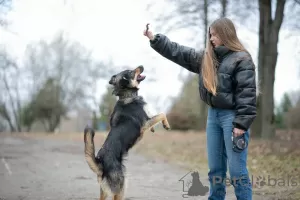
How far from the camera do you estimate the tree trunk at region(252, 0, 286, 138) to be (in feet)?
47.9

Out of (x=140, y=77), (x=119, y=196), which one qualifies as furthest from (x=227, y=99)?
(x=119, y=196)

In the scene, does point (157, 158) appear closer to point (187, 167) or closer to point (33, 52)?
point (187, 167)

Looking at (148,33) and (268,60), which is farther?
(268,60)

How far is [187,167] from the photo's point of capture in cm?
1107

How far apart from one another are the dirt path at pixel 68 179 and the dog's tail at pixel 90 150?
0.55 m

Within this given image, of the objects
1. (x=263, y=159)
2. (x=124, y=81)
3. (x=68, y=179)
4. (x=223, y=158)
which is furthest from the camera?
(x=263, y=159)

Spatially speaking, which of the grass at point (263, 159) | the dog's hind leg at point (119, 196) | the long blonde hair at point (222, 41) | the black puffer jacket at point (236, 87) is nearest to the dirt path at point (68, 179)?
the dog's hind leg at point (119, 196)

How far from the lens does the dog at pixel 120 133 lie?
502 cm

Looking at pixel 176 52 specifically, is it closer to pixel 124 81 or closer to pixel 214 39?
pixel 214 39

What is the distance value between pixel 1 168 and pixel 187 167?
→ 206 inches

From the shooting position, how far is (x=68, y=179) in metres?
8.88

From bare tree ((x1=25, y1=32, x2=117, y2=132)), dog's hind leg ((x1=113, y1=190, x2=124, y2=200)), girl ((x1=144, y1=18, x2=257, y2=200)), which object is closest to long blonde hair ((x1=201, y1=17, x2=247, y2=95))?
girl ((x1=144, y1=18, x2=257, y2=200))

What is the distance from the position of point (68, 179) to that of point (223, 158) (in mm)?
5057

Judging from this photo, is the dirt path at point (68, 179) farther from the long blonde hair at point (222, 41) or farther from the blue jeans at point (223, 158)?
the long blonde hair at point (222, 41)
